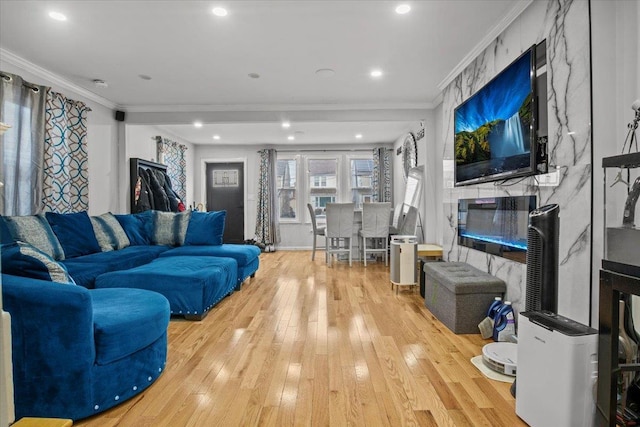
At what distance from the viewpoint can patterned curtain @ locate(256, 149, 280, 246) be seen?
7.61 meters

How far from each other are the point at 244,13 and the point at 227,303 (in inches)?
102

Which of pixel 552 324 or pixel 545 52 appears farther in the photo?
pixel 545 52

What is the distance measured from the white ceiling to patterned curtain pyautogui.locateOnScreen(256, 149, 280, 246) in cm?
260

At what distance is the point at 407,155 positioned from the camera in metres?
6.21

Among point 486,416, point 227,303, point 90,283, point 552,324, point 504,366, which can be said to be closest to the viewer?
point 552,324

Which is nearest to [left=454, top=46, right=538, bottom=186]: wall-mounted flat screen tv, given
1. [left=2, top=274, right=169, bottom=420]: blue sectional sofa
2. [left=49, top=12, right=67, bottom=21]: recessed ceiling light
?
[left=2, top=274, right=169, bottom=420]: blue sectional sofa

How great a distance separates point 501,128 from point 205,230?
348 cm

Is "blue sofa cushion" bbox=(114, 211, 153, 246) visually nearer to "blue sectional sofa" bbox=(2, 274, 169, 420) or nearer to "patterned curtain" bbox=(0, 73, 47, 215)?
"patterned curtain" bbox=(0, 73, 47, 215)

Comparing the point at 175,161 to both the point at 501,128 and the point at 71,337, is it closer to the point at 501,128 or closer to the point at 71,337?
the point at 71,337

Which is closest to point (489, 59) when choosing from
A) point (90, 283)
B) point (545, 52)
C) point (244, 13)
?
point (545, 52)

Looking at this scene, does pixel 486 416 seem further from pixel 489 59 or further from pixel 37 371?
pixel 489 59

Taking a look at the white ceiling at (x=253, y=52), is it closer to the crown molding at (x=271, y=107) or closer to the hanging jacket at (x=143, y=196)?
the crown molding at (x=271, y=107)

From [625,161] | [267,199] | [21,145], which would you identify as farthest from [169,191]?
[625,161]

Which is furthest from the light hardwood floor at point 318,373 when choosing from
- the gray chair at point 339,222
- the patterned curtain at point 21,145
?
the gray chair at point 339,222
